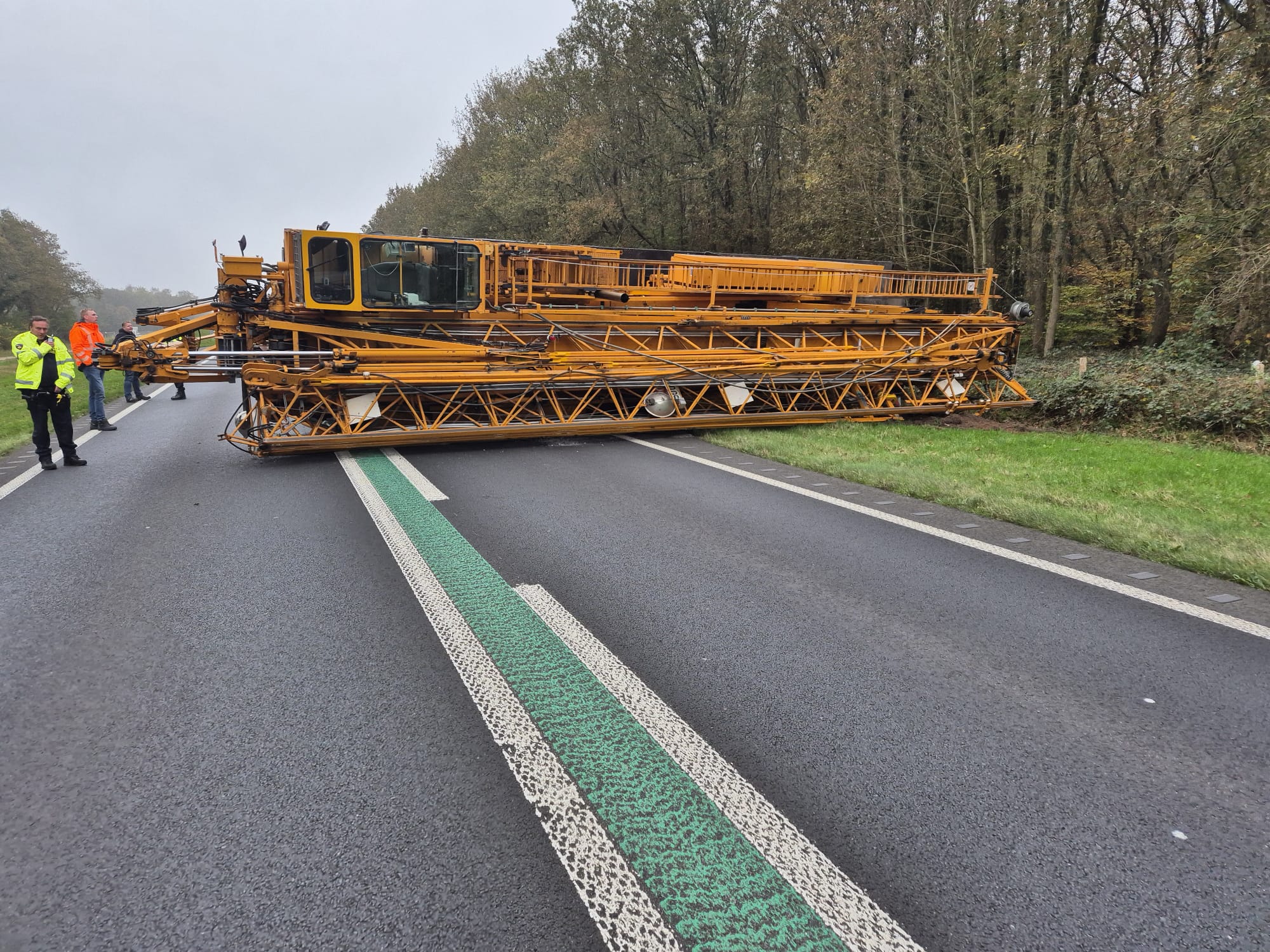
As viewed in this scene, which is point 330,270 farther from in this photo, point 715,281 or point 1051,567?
point 1051,567

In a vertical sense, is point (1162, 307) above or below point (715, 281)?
above

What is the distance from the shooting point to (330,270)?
8.71m

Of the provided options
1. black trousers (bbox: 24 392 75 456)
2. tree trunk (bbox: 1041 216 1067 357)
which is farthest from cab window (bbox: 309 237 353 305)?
tree trunk (bbox: 1041 216 1067 357)

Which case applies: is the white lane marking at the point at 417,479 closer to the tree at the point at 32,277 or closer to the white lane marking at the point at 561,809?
the white lane marking at the point at 561,809

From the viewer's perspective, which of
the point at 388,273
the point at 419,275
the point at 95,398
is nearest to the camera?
the point at 388,273

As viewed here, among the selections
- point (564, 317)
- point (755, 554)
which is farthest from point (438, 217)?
point (755, 554)

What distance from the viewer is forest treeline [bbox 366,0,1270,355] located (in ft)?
42.6

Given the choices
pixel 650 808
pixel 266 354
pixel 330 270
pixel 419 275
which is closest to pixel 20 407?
pixel 330 270

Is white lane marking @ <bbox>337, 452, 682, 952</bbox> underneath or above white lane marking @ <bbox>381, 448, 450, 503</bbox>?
underneath

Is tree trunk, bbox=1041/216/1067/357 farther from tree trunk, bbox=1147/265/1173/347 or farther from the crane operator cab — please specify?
the crane operator cab

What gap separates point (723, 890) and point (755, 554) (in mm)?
3073

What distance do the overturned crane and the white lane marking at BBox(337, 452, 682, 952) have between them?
550 centimetres

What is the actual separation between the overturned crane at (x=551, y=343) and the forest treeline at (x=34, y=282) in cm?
4919

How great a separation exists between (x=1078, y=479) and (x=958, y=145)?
12958 mm
